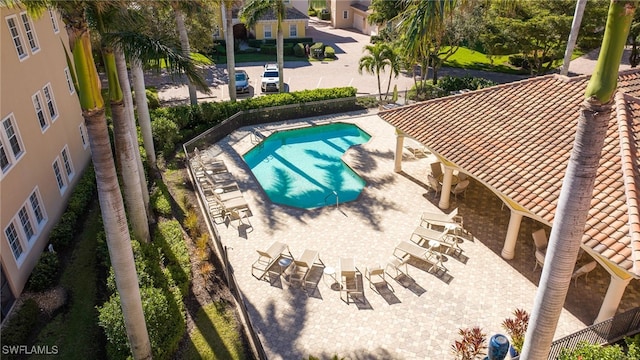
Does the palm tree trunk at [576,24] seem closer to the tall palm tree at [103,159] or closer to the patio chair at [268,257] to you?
the patio chair at [268,257]

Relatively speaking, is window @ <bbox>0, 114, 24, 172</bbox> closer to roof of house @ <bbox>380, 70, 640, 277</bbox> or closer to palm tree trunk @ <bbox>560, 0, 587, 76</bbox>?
roof of house @ <bbox>380, 70, 640, 277</bbox>

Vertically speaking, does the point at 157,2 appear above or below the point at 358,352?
above

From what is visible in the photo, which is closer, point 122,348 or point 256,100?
point 122,348

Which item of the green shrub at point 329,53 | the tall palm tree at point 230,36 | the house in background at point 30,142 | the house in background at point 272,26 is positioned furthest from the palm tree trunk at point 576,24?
the house in background at point 272,26

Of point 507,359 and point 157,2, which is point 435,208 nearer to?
point 507,359

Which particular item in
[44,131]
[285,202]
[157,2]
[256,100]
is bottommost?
[285,202]

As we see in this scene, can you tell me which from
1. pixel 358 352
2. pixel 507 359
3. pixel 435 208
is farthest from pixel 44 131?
pixel 507 359
